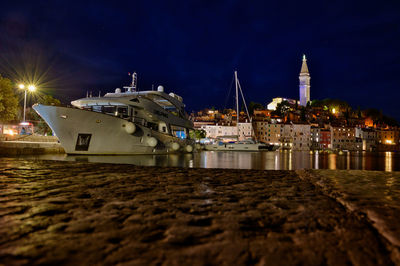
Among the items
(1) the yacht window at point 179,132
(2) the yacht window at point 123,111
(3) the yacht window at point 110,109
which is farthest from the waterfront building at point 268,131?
(3) the yacht window at point 110,109

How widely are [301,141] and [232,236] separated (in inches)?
4166

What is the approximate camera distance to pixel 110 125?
17.5 meters

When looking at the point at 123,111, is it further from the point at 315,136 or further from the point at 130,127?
the point at 315,136

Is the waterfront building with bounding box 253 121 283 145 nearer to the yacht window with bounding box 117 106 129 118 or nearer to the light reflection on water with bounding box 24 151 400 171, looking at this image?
the light reflection on water with bounding box 24 151 400 171

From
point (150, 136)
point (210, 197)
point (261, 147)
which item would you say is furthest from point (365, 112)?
point (210, 197)

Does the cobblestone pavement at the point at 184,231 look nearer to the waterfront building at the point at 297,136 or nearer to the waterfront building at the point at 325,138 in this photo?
the waterfront building at the point at 297,136

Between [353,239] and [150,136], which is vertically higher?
[150,136]

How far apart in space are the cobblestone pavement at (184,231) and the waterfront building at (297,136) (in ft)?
328

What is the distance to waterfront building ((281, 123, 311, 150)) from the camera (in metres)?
97.1

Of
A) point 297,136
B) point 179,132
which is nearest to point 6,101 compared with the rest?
point 179,132

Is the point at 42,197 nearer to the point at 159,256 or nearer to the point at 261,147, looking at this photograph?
the point at 159,256

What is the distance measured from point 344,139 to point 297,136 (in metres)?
22.6

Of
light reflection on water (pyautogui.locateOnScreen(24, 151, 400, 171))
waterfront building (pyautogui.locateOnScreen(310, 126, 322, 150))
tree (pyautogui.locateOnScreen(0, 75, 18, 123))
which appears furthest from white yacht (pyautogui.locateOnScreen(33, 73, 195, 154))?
waterfront building (pyautogui.locateOnScreen(310, 126, 322, 150))

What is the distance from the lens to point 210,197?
137 inches
